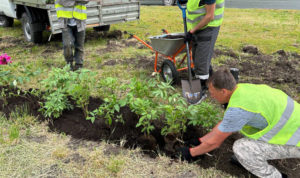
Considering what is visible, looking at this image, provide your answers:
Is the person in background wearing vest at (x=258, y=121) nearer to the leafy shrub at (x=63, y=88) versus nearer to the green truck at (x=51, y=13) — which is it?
the leafy shrub at (x=63, y=88)

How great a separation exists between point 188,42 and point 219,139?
75.6 inches

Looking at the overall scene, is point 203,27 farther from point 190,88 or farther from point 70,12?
point 70,12

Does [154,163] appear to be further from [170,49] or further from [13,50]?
[13,50]

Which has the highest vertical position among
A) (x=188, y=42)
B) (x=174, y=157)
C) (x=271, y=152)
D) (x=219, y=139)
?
(x=188, y=42)

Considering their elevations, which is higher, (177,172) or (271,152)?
(271,152)

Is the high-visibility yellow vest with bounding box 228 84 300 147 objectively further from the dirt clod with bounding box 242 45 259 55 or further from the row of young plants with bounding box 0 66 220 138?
the dirt clod with bounding box 242 45 259 55

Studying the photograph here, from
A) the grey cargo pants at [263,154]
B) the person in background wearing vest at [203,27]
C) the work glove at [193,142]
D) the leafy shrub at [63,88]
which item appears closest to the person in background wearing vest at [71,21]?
the leafy shrub at [63,88]

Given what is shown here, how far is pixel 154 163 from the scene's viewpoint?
2.40m

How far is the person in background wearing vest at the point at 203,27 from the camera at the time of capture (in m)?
3.17

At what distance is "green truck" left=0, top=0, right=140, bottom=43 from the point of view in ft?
19.5

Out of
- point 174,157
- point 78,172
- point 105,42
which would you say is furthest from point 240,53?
point 78,172

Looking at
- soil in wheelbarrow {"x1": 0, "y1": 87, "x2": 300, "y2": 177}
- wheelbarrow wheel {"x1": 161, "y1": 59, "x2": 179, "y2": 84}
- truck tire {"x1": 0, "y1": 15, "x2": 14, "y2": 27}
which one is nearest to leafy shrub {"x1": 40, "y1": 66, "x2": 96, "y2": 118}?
soil in wheelbarrow {"x1": 0, "y1": 87, "x2": 300, "y2": 177}

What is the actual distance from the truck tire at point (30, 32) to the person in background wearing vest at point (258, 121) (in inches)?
224

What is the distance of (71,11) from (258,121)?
337 cm
